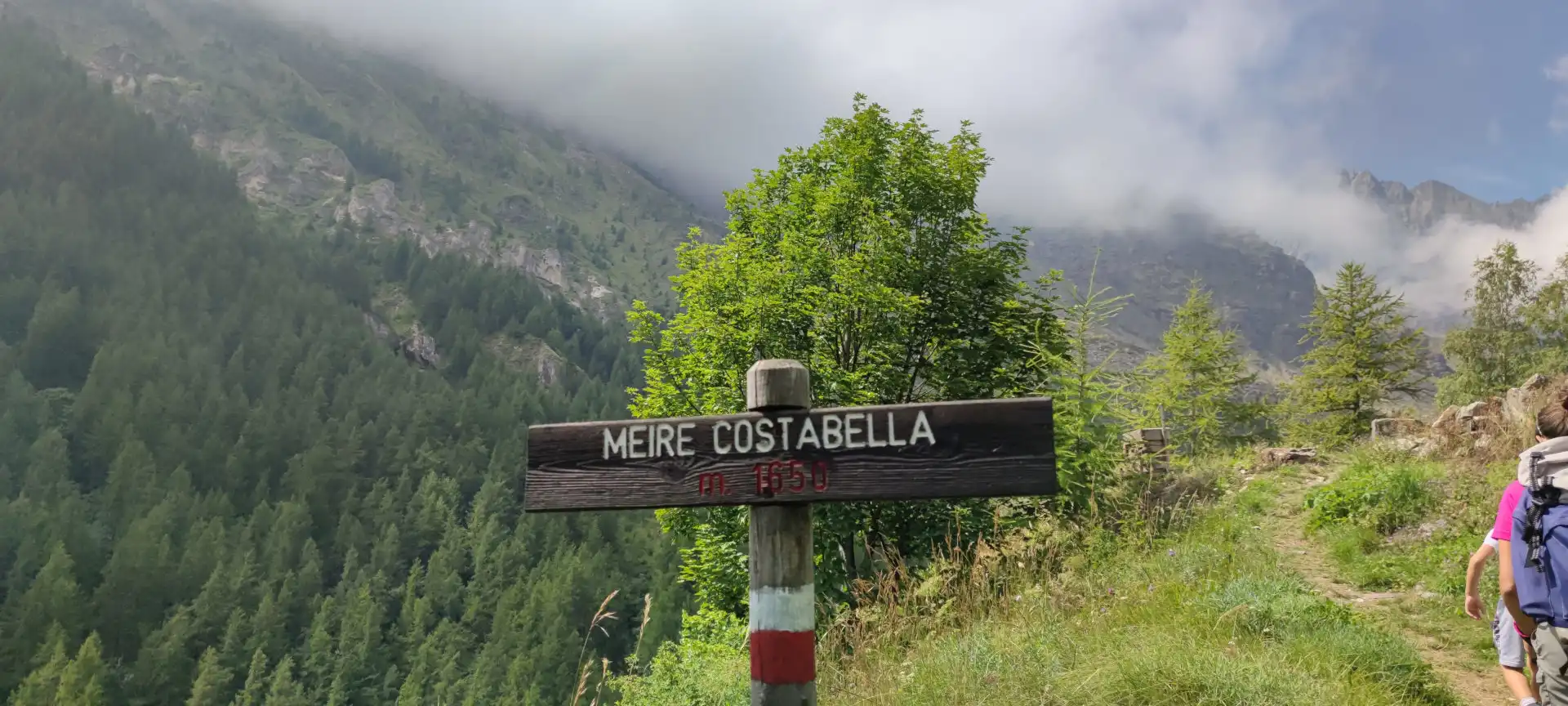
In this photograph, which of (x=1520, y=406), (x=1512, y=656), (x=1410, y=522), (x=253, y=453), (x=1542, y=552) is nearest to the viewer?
(x=1542, y=552)

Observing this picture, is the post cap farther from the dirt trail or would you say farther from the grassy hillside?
the dirt trail

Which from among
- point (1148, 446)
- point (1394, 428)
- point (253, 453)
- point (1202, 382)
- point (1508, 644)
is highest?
point (1202, 382)

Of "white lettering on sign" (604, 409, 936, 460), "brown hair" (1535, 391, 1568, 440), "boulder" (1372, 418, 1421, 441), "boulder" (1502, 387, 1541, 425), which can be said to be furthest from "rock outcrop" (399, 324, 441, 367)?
"brown hair" (1535, 391, 1568, 440)

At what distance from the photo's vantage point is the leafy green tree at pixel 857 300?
461 inches

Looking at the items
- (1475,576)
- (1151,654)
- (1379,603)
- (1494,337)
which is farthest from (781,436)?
(1494,337)

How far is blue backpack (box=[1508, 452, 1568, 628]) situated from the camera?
294 centimetres

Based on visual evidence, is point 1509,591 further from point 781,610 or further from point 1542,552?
point 781,610

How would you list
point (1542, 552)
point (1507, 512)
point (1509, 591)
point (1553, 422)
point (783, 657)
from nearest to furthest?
point (783, 657), point (1542, 552), point (1553, 422), point (1509, 591), point (1507, 512)

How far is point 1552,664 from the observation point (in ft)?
9.93

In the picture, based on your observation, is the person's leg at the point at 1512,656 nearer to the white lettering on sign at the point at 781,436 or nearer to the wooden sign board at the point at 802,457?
the wooden sign board at the point at 802,457

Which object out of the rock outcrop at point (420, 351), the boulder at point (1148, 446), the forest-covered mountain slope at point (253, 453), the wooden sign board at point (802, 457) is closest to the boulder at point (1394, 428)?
the boulder at point (1148, 446)

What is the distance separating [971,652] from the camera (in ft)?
11.8

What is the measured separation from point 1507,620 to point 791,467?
3.84 metres

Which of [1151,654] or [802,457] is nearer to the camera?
[802,457]
